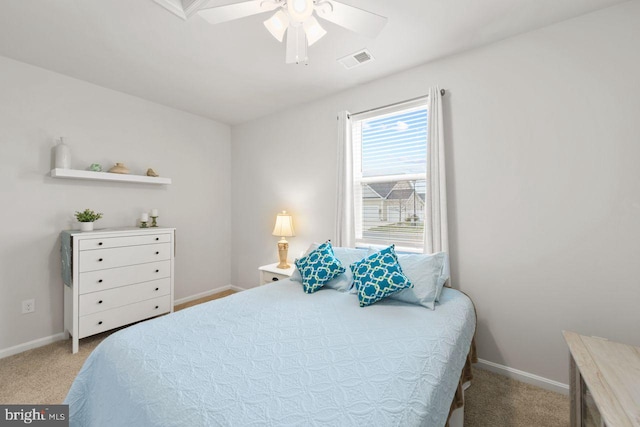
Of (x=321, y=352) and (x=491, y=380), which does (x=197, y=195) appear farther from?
(x=491, y=380)

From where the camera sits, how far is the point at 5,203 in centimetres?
235

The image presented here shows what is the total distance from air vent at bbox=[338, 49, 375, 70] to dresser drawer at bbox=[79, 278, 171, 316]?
2.87m

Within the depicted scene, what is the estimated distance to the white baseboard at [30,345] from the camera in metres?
2.34

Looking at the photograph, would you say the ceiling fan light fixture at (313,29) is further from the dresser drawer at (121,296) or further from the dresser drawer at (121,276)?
the dresser drawer at (121,296)

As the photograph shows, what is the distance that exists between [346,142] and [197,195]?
225 centimetres

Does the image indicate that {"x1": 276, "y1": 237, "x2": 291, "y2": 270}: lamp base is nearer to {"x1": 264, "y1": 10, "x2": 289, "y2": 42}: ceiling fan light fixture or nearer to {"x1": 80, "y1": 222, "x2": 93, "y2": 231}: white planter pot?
{"x1": 80, "y1": 222, "x2": 93, "y2": 231}: white planter pot

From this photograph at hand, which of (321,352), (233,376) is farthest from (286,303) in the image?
(233,376)

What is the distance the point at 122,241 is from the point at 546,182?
362 centimetres

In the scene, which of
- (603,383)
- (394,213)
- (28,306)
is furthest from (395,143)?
(28,306)

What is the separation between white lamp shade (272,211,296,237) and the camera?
3186mm

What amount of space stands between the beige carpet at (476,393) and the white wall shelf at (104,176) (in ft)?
5.25

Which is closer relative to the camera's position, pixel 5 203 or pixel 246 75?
pixel 5 203

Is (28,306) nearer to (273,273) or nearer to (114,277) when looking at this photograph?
(114,277)

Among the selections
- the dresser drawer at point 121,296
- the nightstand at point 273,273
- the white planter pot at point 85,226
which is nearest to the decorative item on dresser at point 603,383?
the nightstand at point 273,273
